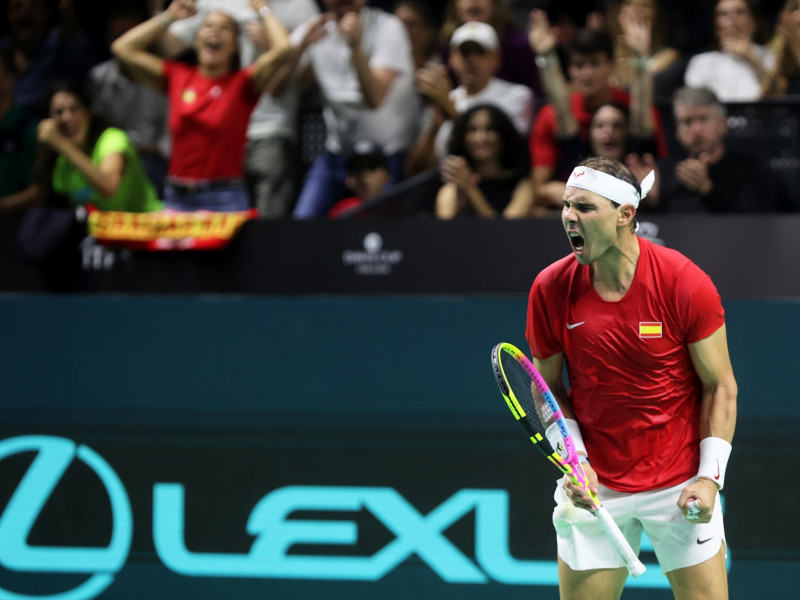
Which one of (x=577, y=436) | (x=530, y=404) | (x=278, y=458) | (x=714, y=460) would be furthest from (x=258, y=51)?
(x=714, y=460)

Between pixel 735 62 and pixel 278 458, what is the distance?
2.99 meters

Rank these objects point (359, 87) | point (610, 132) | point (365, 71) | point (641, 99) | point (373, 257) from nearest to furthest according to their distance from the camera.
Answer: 1. point (373, 257)
2. point (610, 132)
3. point (641, 99)
4. point (365, 71)
5. point (359, 87)

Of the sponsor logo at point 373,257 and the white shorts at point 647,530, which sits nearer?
the white shorts at point 647,530

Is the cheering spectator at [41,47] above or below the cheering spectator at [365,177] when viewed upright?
above

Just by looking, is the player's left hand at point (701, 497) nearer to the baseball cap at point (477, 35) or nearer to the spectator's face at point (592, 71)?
the spectator's face at point (592, 71)

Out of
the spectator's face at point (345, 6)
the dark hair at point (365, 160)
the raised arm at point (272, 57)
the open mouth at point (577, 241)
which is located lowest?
the open mouth at point (577, 241)

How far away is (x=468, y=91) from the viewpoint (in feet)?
19.2

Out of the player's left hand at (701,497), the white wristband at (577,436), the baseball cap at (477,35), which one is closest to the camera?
the player's left hand at (701,497)

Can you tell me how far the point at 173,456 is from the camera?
5.06 meters

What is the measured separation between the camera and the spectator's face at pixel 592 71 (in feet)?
18.1

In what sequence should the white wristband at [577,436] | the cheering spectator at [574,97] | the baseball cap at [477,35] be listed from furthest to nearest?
the baseball cap at [477,35] < the cheering spectator at [574,97] < the white wristband at [577,436]

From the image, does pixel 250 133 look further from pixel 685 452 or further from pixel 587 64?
pixel 685 452

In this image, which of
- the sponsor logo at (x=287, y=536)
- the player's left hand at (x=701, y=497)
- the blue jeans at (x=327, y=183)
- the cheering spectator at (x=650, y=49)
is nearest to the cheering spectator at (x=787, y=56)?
the cheering spectator at (x=650, y=49)

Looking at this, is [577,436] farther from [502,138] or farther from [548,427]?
[502,138]
